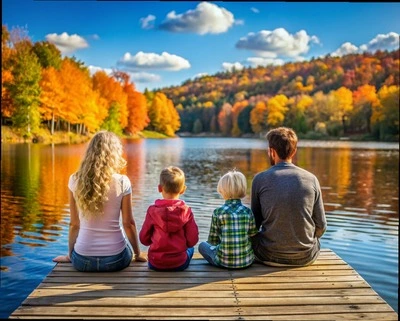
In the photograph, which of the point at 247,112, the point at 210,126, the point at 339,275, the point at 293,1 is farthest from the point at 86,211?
the point at 210,126

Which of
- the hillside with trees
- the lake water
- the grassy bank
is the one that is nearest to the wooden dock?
the lake water

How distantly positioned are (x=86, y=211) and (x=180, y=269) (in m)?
0.89

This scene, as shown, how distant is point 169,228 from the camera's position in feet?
12.2

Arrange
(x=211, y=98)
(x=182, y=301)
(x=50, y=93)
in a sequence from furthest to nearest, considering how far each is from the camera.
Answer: (x=211, y=98) → (x=50, y=93) → (x=182, y=301)

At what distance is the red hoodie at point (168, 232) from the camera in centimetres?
371

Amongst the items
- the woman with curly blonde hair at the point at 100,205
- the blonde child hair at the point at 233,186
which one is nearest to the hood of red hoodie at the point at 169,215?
the woman with curly blonde hair at the point at 100,205

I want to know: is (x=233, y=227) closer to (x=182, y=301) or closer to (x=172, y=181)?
(x=172, y=181)

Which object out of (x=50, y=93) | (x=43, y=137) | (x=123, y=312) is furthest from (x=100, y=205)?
(x=50, y=93)

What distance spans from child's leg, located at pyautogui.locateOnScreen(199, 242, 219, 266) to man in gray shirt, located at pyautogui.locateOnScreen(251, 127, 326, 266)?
1.24ft

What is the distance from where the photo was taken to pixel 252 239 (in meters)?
4.09

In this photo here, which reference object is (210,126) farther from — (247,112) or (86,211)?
(86,211)

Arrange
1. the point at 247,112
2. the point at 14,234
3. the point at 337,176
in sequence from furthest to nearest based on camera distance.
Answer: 1. the point at 247,112
2. the point at 337,176
3. the point at 14,234

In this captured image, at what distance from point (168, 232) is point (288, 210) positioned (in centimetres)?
98

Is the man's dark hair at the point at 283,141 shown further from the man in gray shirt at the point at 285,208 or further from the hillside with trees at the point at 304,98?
the hillside with trees at the point at 304,98
